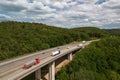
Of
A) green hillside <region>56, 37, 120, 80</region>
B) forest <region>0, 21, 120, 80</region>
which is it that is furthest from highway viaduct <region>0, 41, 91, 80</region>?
forest <region>0, 21, 120, 80</region>

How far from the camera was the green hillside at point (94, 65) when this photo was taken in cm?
5878

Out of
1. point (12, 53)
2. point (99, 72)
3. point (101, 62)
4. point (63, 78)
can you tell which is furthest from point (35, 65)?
point (101, 62)

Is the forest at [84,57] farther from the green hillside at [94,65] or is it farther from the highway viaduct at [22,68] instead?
the highway viaduct at [22,68]

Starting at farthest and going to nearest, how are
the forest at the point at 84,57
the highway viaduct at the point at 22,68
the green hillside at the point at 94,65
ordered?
the forest at the point at 84,57
the green hillside at the point at 94,65
the highway viaduct at the point at 22,68

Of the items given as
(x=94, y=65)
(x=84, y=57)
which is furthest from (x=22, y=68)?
(x=84, y=57)

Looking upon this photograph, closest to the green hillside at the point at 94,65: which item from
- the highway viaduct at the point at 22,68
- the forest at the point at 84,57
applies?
the forest at the point at 84,57

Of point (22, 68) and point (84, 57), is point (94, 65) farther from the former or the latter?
point (22, 68)

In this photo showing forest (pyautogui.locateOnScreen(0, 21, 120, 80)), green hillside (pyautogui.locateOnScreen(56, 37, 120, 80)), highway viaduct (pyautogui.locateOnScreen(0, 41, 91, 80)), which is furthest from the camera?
forest (pyautogui.locateOnScreen(0, 21, 120, 80))

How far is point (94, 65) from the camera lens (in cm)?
7406

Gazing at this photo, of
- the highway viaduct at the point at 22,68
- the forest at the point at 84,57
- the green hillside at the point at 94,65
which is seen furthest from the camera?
the forest at the point at 84,57

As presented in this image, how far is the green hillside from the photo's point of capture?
58781mm

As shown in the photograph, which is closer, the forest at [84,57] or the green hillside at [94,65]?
the green hillside at [94,65]

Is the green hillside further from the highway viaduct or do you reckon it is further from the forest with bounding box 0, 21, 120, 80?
the highway viaduct

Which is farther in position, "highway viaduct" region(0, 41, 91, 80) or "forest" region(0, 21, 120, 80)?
"forest" region(0, 21, 120, 80)
